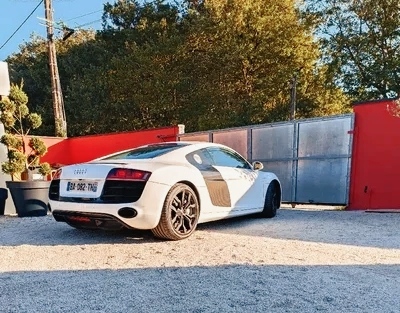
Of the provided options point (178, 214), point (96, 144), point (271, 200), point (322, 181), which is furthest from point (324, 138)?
point (96, 144)

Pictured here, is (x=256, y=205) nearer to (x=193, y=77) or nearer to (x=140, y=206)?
(x=140, y=206)

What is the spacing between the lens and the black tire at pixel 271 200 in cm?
689

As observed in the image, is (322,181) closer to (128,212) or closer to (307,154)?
(307,154)

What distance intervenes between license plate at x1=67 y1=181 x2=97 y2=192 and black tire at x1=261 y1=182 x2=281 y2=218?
326cm

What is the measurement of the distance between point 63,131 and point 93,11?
10.00 m

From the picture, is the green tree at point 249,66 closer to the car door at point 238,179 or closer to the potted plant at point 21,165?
the potted plant at point 21,165

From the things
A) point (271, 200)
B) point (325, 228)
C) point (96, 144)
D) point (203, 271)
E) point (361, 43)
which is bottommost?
point (325, 228)

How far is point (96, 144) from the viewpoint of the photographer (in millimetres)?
15039

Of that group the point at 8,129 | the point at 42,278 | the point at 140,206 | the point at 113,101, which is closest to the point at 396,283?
the point at 140,206

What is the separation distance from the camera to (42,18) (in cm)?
1861

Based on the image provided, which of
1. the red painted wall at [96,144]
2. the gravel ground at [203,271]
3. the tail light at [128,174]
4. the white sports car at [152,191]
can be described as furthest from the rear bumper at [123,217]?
the red painted wall at [96,144]

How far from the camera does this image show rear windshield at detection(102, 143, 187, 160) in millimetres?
5297

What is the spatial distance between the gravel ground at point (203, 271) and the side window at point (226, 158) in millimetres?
1005

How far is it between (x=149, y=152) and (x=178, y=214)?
1.07m
